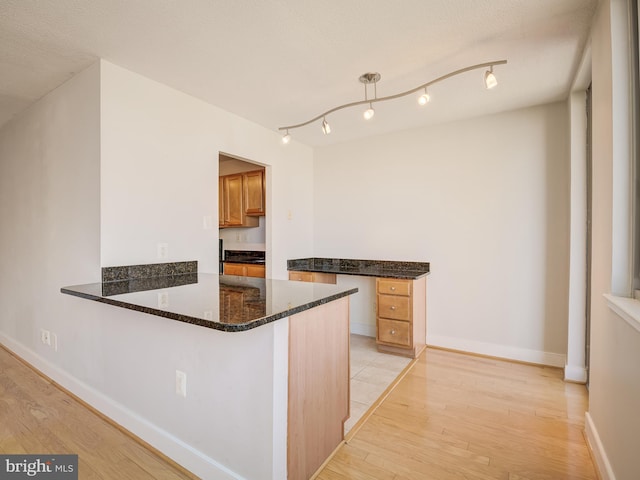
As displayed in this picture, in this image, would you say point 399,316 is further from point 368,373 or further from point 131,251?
point 131,251

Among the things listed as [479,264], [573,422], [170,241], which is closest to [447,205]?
[479,264]

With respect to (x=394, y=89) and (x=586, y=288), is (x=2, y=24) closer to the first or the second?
(x=394, y=89)

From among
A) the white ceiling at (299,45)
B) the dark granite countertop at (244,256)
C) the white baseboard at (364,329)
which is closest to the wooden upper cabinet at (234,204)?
the dark granite countertop at (244,256)

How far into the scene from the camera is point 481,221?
3.20 meters

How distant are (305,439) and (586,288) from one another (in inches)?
96.8

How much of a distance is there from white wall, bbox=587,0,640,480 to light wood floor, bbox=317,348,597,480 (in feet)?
0.77

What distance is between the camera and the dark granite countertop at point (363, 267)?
335cm

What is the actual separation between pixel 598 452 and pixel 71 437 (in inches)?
111

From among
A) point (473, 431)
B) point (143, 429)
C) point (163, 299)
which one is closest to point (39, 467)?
point (143, 429)

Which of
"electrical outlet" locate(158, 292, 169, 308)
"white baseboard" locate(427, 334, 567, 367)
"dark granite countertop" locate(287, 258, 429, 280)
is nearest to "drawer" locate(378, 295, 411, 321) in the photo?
"dark granite countertop" locate(287, 258, 429, 280)

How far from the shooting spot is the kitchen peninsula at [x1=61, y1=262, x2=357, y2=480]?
1.31m

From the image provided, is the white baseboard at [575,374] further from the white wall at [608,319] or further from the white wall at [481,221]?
the white wall at [608,319]

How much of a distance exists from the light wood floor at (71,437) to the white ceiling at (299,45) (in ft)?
7.54

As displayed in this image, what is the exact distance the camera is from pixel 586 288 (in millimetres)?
2551
